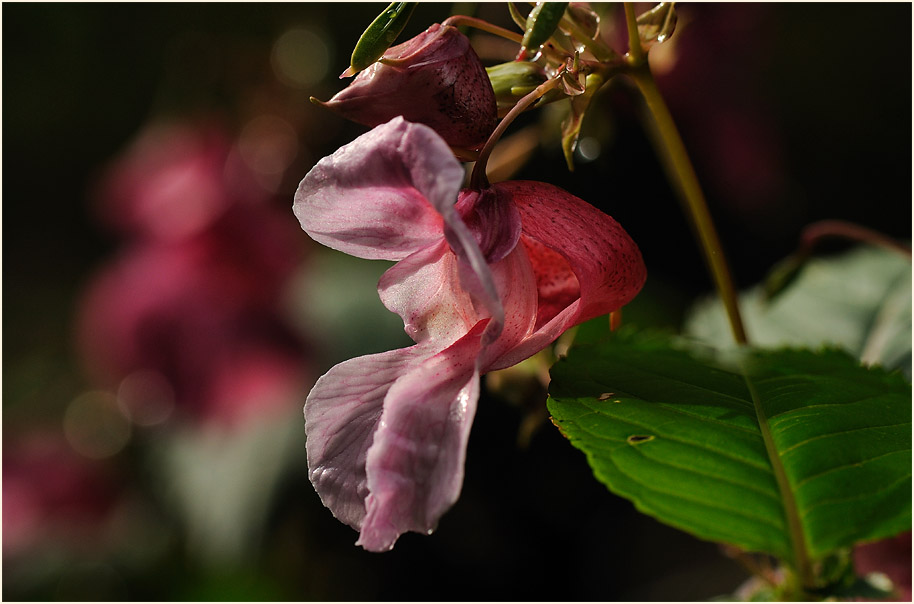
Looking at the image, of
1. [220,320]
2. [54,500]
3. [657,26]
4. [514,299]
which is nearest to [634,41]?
[657,26]

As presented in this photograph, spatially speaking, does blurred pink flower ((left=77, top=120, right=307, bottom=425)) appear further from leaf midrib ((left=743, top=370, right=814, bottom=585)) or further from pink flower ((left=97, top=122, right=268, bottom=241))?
leaf midrib ((left=743, top=370, right=814, bottom=585))

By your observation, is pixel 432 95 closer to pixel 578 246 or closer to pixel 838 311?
pixel 578 246

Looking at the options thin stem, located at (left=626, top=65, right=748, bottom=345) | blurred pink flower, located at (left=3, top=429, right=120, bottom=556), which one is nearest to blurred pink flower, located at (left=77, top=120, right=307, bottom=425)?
blurred pink flower, located at (left=3, top=429, right=120, bottom=556)

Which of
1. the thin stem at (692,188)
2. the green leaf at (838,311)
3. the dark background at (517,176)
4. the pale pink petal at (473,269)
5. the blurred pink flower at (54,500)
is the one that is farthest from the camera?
the blurred pink flower at (54,500)

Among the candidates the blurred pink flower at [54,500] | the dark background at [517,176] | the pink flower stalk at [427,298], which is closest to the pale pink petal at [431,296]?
the pink flower stalk at [427,298]

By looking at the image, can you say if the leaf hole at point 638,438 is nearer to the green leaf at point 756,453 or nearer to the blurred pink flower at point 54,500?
the green leaf at point 756,453

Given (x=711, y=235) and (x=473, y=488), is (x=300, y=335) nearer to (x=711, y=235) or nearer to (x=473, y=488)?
(x=473, y=488)

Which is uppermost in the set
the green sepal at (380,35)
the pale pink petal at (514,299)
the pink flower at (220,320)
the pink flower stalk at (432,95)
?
the green sepal at (380,35)
